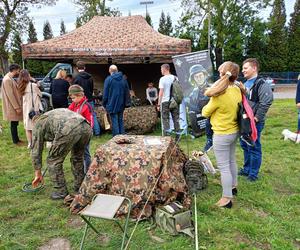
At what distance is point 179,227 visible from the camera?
319 cm

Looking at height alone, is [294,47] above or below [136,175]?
above

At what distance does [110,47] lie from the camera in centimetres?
855

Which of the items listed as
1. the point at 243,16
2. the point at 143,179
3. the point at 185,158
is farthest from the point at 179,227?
the point at 243,16

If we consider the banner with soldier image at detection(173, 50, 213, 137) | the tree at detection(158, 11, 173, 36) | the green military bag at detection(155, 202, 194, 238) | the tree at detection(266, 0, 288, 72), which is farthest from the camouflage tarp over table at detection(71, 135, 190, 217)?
the tree at detection(158, 11, 173, 36)

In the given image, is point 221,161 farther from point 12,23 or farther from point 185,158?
point 12,23

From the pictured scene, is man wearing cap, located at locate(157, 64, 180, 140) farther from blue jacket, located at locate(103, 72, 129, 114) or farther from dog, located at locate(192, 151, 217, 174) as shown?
dog, located at locate(192, 151, 217, 174)

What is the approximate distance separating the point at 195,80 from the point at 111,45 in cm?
257

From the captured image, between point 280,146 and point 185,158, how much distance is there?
3301 mm

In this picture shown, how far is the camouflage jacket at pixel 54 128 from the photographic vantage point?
3.65m

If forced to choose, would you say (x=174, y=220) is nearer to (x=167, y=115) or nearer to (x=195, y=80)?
(x=167, y=115)

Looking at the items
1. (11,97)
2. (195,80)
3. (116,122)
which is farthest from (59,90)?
(195,80)

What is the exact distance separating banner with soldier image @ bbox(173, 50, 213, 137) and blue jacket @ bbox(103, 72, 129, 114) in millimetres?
1335

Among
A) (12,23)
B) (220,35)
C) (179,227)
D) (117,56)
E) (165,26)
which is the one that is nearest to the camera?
(179,227)

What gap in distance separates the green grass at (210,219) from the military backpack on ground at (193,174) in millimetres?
136
